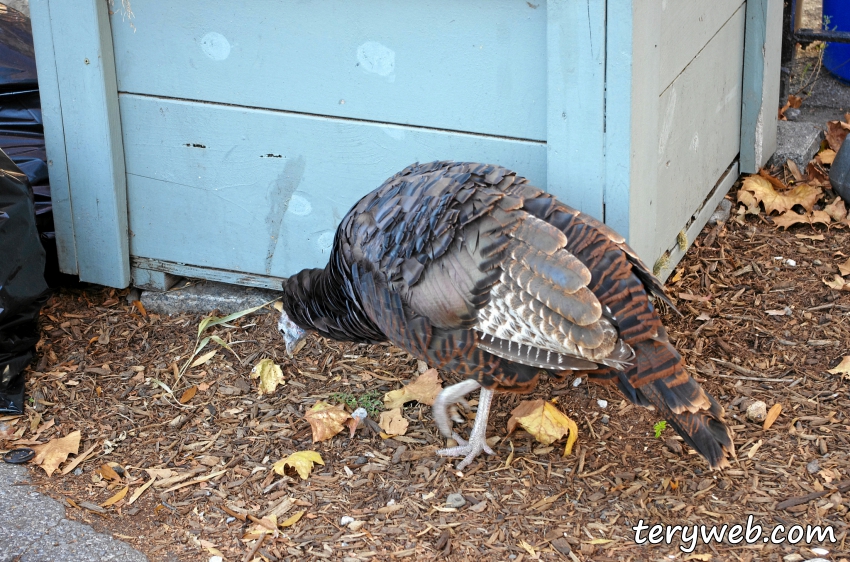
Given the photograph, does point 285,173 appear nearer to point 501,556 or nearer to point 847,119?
point 501,556

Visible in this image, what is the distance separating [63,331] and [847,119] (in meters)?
4.34

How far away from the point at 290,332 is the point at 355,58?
1.13 metres

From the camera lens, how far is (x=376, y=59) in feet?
11.4

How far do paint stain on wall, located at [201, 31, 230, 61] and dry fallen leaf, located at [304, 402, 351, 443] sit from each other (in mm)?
1485

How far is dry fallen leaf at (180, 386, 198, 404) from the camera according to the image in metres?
3.68

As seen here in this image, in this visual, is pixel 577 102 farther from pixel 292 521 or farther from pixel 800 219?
pixel 800 219

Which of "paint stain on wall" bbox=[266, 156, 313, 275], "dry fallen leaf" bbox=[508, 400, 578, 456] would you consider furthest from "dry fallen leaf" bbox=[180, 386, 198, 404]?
"dry fallen leaf" bbox=[508, 400, 578, 456]

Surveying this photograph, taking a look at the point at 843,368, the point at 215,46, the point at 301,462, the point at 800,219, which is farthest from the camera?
the point at 800,219

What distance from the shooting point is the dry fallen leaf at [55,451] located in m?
3.32

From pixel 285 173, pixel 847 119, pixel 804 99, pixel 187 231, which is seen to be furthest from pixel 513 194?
pixel 804 99

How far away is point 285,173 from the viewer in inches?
151

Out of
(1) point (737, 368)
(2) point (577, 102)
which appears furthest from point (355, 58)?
(1) point (737, 368)

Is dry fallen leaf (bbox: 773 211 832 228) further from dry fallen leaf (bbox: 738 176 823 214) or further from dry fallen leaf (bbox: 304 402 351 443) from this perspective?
dry fallen leaf (bbox: 304 402 351 443)

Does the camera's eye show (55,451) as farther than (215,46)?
No
